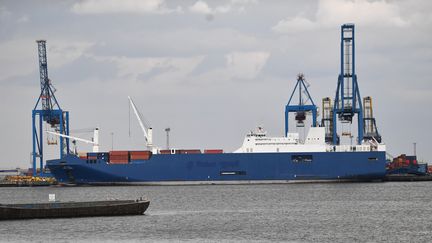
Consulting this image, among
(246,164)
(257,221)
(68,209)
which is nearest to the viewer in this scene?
(257,221)

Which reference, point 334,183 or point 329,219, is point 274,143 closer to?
point 334,183

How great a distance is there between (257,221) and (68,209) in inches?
493

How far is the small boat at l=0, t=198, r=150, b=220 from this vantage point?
5819cm

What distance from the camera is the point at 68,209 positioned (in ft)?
197

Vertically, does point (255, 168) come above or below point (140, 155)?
below

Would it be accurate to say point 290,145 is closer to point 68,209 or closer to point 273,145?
point 273,145

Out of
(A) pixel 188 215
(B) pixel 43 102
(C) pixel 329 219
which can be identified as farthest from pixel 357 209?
(B) pixel 43 102

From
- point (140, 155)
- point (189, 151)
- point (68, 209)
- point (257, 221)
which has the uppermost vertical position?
point (189, 151)

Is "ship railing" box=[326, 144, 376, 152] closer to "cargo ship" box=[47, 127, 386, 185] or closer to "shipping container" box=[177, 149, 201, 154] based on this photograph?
"cargo ship" box=[47, 127, 386, 185]

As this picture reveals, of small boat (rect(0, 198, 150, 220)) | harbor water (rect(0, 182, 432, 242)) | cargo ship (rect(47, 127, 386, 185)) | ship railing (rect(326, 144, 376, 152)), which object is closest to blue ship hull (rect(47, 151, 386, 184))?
cargo ship (rect(47, 127, 386, 185))

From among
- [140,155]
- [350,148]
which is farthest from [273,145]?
[140,155]

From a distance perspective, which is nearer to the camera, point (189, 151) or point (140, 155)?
point (140, 155)

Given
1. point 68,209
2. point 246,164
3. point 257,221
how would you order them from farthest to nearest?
point 246,164 → point 68,209 → point 257,221

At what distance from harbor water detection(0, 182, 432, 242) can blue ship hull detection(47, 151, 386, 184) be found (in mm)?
19380
